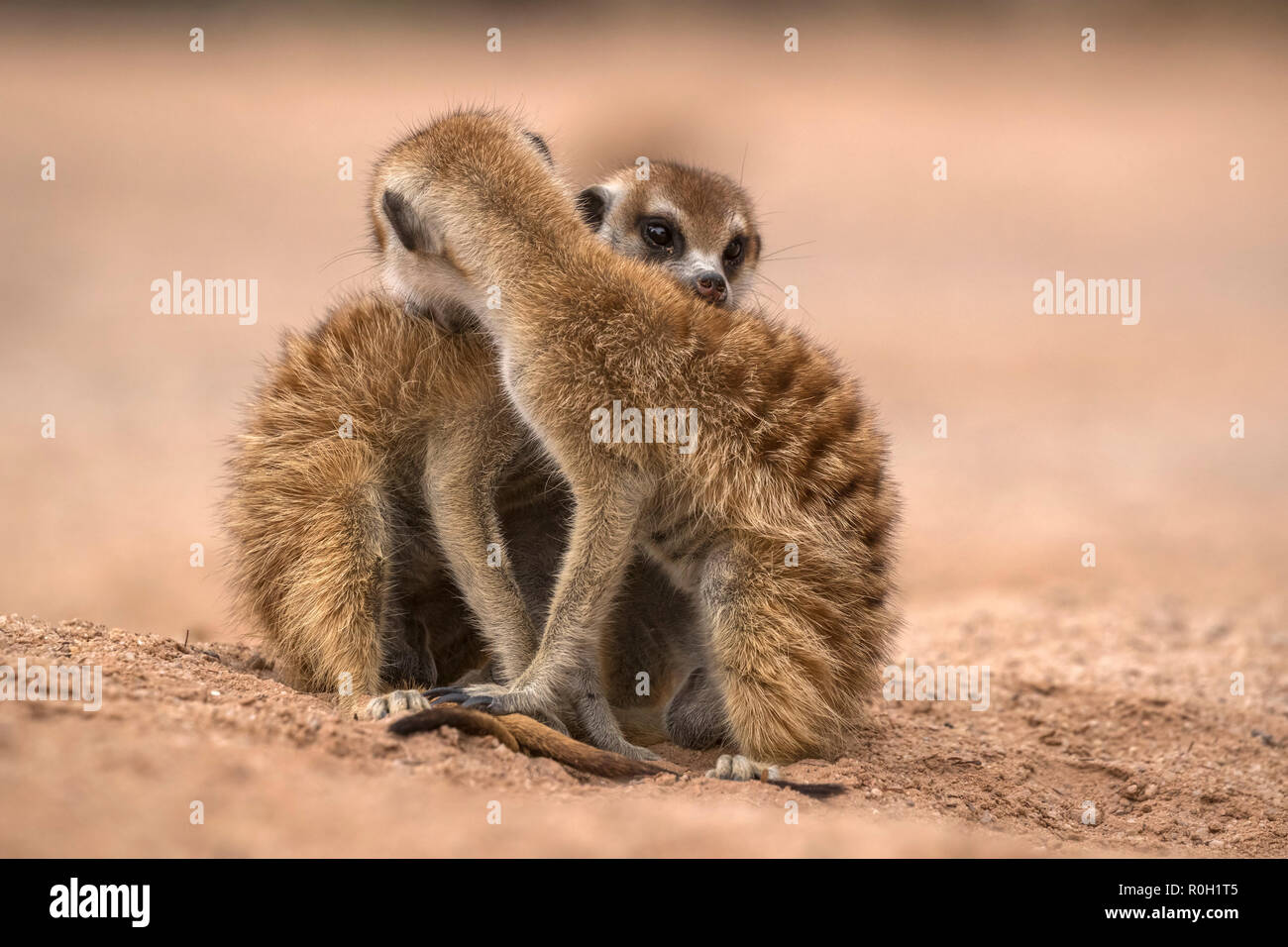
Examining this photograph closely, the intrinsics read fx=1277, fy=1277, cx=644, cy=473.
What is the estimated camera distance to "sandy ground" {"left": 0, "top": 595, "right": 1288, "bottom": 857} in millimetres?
2273

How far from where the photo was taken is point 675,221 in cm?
544

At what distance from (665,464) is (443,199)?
1.01m

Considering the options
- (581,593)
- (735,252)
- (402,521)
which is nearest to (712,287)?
(735,252)

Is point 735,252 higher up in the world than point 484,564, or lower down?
higher up

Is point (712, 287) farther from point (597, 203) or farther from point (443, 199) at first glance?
point (443, 199)

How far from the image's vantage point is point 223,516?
13.8 feet

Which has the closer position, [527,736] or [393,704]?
[527,736]

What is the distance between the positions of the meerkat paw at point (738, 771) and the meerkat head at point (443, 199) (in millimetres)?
1460

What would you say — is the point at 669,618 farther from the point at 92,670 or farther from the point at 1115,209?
the point at 1115,209

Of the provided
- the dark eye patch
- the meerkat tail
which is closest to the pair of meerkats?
the meerkat tail

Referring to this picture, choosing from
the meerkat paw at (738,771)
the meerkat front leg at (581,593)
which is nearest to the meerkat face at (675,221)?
the meerkat front leg at (581,593)

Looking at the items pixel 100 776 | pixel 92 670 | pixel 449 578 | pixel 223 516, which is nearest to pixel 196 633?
A: pixel 223 516

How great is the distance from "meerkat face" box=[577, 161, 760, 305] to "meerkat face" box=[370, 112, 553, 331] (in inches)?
58.0

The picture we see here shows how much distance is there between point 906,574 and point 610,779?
590 cm
